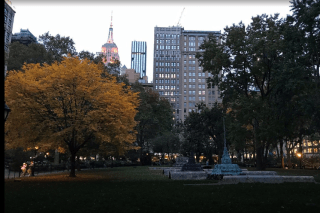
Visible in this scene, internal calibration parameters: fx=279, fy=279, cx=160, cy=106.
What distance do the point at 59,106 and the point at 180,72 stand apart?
13371cm

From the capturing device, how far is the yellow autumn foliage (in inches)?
885

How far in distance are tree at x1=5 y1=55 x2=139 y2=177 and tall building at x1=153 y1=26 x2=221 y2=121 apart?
118m

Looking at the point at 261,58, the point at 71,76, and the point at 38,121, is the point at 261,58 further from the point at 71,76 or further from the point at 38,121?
the point at 38,121

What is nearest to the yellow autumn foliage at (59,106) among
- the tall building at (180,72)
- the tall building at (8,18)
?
the tall building at (8,18)

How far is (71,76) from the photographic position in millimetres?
23438

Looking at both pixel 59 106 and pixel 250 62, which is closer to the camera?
pixel 59 106

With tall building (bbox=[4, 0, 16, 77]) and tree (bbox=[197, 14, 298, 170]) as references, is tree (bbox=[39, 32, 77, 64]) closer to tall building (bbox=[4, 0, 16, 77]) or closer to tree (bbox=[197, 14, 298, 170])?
tree (bbox=[197, 14, 298, 170])

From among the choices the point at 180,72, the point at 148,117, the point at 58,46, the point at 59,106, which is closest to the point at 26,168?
the point at 59,106

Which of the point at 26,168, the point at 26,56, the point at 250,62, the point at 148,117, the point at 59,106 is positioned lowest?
the point at 26,168

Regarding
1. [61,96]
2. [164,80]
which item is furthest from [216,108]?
[164,80]

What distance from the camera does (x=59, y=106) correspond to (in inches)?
962

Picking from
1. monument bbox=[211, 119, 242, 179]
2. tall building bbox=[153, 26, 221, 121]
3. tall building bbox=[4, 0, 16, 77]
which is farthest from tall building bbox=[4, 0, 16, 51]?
monument bbox=[211, 119, 242, 179]

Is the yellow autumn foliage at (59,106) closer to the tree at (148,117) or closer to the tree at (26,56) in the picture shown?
the tree at (26,56)

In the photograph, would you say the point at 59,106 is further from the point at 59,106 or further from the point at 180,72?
the point at 180,72
